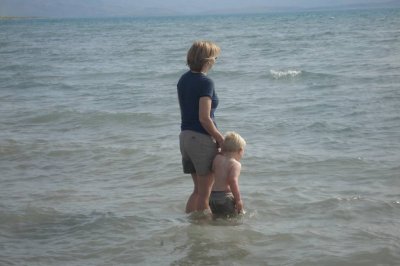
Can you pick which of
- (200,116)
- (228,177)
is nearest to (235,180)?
(228,177)

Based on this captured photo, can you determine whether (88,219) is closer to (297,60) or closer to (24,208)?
(24,208)

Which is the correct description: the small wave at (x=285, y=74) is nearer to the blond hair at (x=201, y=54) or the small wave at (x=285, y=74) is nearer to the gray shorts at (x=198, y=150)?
the gray shorts at (x=198, y=150)

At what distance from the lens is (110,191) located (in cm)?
679

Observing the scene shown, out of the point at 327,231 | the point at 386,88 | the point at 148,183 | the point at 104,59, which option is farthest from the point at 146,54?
the point at 327,231

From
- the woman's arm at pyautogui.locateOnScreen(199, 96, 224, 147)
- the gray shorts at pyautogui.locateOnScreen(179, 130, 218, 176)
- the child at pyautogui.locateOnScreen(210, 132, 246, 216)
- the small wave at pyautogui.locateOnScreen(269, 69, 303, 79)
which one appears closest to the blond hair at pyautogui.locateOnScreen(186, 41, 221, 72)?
the woman's arm at pyautogui.locateOnScreen(199, 96, 224, 147)

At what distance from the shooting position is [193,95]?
4.98 m

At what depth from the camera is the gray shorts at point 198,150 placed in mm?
5133

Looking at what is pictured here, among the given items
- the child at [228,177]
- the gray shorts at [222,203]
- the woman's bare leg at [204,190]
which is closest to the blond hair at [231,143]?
the child at [228,177]

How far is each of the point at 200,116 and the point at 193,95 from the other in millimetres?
182

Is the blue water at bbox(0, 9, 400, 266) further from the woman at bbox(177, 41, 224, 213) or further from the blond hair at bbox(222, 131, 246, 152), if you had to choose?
the blond hair at bbox(222, 131, 246, 152)

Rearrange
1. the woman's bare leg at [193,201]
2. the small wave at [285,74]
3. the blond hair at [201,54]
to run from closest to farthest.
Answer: the blond hair at [201,54] < the woman's bare leg at [193,201] < the small wave at [285,74]

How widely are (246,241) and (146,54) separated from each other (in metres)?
24.7

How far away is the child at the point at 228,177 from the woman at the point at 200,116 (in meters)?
0.06

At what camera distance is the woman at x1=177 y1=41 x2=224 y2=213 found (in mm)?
4934
